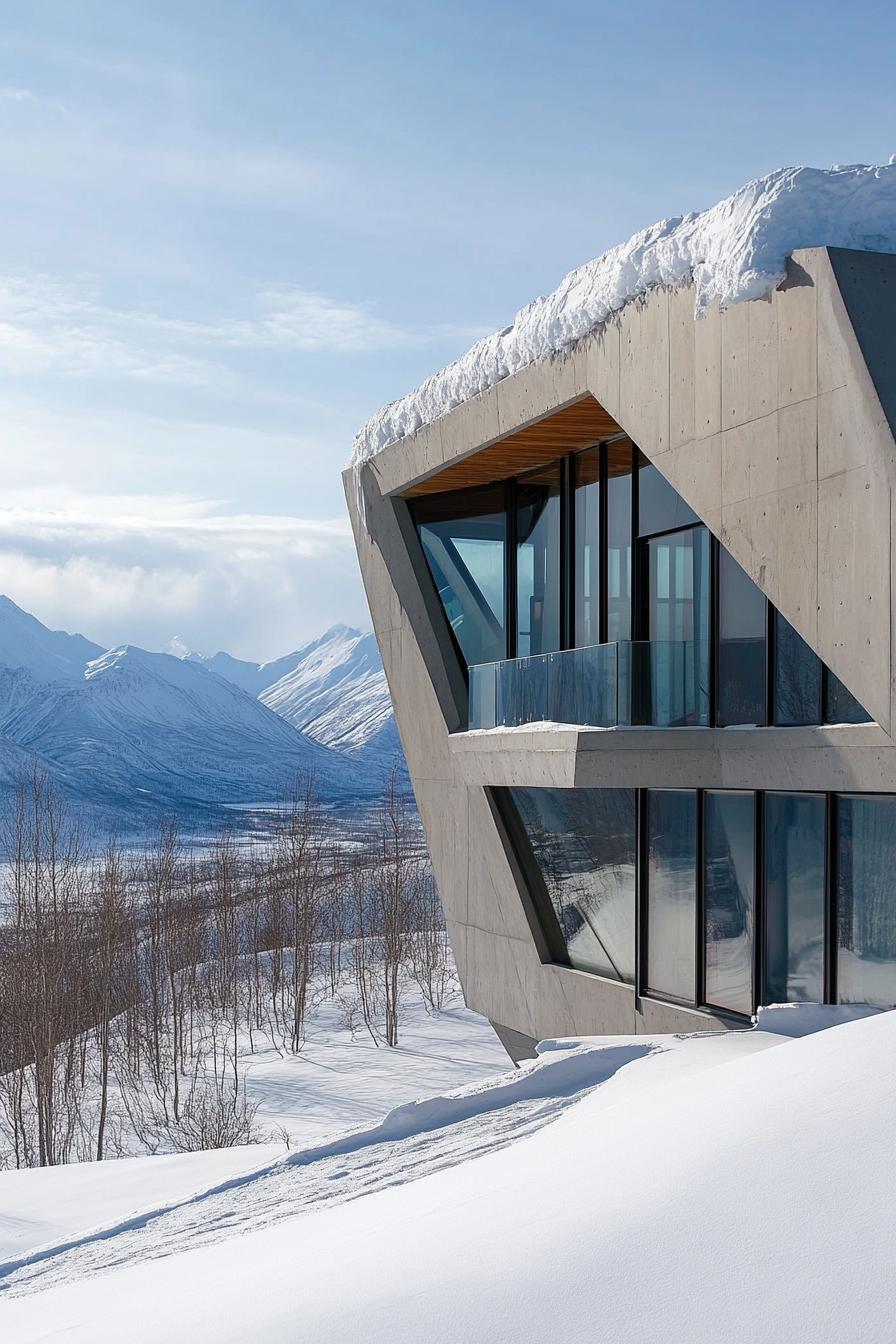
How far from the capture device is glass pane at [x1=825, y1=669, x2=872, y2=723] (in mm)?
11281

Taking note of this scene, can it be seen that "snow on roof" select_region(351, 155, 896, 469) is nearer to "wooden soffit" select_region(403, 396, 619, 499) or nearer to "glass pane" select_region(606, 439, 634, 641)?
"wooden soffit" select_region(403, 396, 619, 499)

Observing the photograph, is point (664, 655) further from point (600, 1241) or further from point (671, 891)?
point (600, 1241)

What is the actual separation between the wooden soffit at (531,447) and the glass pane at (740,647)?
9.44 ft

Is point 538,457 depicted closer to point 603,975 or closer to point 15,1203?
point 603,975

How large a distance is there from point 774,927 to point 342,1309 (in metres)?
9.21

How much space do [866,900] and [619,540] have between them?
5891mm

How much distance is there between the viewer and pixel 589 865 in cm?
1658

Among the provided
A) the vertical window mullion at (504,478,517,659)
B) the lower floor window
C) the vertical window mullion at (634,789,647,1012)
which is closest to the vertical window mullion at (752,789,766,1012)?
the lower floor window

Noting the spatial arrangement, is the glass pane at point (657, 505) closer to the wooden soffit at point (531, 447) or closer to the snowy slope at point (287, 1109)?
the wooden soffit at point (531, 447)

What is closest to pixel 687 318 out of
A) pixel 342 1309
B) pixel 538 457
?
pixel 538 457

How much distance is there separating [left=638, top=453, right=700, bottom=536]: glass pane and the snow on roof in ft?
6.13

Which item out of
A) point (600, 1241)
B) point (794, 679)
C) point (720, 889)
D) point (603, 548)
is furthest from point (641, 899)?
point (600, 1241)

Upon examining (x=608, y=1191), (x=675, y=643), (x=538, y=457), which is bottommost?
(x=608, y=1191)

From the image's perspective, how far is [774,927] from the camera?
1285 centimetres
